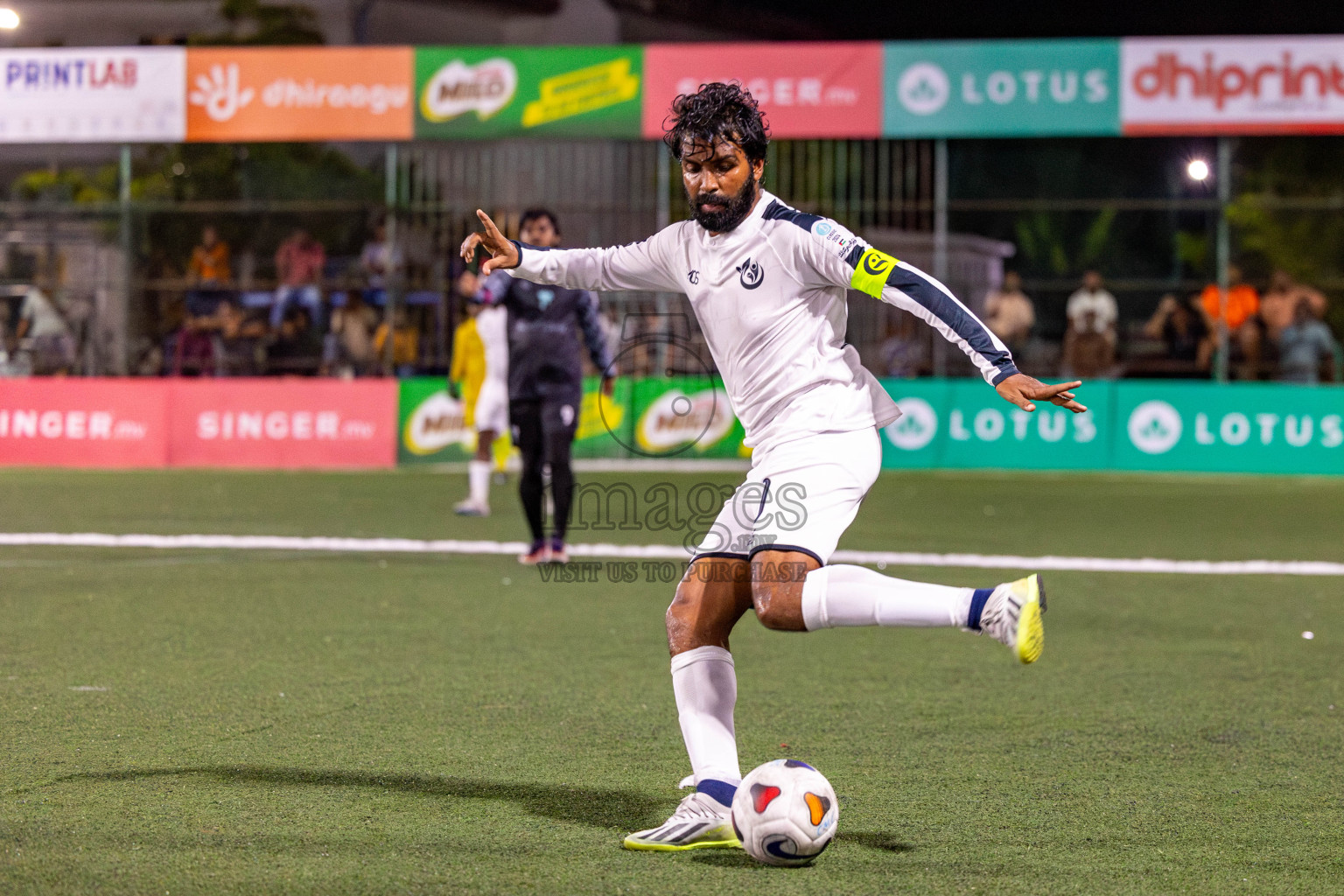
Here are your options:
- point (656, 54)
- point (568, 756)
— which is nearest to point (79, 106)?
point (656, 54)

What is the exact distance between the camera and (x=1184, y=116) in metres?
18.6

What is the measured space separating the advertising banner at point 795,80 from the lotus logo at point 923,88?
0.97 feet

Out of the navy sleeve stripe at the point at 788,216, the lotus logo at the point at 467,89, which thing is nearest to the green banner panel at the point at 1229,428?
the lotus logo at the point at 467,89

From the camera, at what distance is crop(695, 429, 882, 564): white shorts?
4305 millimetres

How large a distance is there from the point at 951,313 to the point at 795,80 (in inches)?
600

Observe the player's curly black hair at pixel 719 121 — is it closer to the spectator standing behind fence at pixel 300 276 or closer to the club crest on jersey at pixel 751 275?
the club crest on jersey at pixel 751 275

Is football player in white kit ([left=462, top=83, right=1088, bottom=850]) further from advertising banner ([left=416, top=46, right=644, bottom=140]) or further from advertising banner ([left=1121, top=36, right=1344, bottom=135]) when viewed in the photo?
advertising banner ([left=1121, top=36, right=1344, bottom=135])

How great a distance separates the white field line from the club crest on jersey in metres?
5.98

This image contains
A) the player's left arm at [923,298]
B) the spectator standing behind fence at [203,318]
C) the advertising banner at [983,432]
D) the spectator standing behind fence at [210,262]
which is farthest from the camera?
the spectator standing behind fence at [210,262]

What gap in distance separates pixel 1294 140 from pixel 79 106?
1196 inches

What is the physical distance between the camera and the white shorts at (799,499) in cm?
430

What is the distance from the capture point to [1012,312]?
65.7 ft

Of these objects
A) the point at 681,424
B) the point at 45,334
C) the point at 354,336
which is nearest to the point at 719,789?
the point at 681,424

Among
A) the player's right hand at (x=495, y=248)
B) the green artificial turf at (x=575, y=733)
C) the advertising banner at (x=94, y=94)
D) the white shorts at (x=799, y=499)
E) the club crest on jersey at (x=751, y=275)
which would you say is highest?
the advertising banner at (x=94, y=94)
